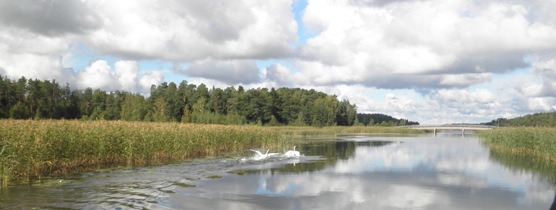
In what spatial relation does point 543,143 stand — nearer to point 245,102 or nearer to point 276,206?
point 276,206

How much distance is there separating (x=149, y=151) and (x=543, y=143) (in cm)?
2650

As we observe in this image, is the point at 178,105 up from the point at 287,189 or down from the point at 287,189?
up

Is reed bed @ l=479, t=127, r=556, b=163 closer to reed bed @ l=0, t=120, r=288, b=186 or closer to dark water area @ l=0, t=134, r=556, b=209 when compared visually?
dark water area @ l=0, t=134, r=556, b=209

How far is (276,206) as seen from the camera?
42.5 ft

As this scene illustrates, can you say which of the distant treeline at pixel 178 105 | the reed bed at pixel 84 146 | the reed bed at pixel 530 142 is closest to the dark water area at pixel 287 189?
the reed bed at pixel 84 146

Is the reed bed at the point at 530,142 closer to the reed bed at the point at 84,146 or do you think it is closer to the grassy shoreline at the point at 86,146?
the grassy shoreline at the point at 86,146

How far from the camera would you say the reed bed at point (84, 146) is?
51.9ft

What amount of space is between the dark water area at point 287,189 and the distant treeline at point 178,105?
55706 millimetres

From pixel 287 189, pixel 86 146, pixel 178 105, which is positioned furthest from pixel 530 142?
pixel 178 105

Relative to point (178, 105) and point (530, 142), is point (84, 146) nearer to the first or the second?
point (530, 142)

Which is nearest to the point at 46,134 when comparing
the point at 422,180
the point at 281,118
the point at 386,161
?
the point at 422,180

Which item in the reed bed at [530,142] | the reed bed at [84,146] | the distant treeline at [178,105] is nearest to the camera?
the reed bed at [84,146]

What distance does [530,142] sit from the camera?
34.9 metres

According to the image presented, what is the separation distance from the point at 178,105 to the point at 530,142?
10007 centimetres
